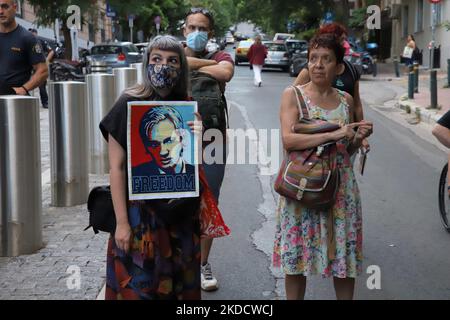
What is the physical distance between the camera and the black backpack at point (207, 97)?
13.4 ft

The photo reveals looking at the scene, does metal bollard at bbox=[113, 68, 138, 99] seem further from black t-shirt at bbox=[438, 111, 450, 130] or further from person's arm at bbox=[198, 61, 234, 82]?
black t-shirt at bbox=[438, 111, 450, 130]

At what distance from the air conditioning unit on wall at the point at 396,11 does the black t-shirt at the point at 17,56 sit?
124 feet

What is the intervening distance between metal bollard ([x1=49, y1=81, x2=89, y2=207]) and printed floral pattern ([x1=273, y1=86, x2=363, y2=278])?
12.4ft

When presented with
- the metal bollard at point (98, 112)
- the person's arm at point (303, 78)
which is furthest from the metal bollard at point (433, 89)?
the person's arm at point (303, 78)

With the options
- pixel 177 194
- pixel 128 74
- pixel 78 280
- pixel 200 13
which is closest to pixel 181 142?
pixel 177 194

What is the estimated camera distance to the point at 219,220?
3391 millimetres

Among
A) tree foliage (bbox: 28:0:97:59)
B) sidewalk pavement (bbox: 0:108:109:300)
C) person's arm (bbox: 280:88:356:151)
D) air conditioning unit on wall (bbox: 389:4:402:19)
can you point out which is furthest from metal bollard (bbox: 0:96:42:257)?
air conditioning unit on wall (bbox: 389:4:402:19)

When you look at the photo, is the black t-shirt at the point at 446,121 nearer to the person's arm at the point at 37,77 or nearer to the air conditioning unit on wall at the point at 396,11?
the person's arm at the point at 37,77

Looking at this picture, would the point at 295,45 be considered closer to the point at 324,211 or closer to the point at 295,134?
the point at 295,134

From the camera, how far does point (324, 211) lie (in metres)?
3.61

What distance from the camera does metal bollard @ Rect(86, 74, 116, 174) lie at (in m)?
8.63

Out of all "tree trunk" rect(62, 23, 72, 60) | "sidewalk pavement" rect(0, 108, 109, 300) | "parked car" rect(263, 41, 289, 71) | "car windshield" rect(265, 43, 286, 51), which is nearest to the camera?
"sidewalk pavement" rect(0, 108, 109, 300)

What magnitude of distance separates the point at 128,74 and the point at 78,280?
5.83 metres

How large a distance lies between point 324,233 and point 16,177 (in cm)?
277
